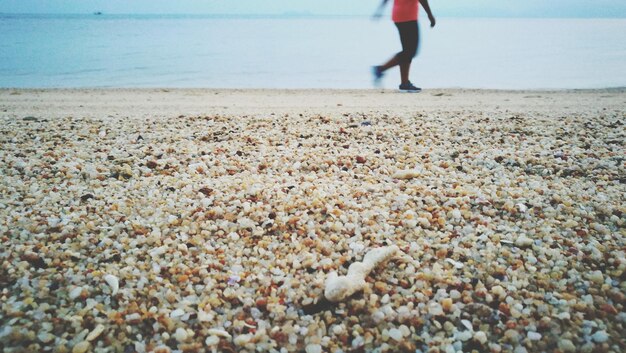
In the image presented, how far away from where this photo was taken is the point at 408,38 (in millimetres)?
8062

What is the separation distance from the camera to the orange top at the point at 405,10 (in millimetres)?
7848

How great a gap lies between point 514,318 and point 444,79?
1338cm

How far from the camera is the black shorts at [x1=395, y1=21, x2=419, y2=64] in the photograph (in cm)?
799

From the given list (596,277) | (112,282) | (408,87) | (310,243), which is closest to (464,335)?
(596,277)

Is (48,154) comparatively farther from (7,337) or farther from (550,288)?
(550,288)

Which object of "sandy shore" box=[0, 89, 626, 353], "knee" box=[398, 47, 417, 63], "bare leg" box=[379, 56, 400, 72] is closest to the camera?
"sandy shore" box=[0, 89, 626, 353]

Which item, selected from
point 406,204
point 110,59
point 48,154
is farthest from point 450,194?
point 110,59

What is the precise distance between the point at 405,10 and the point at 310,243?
271 inches

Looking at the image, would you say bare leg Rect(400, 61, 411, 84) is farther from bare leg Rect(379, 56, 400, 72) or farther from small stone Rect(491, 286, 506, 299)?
small stone Rect(491, 286, 506, 299)

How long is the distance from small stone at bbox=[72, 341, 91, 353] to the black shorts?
785 centimetres

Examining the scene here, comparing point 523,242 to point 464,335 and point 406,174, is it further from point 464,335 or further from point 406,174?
point 406,174

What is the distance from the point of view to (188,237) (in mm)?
2568

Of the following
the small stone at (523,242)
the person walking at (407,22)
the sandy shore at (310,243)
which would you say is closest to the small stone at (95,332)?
the sandy shore at (310,243)

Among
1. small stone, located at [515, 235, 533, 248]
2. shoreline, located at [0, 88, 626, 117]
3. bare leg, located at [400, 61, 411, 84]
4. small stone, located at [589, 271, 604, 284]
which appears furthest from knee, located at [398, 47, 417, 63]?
small stone, located at [589, 271, 604, 284]
